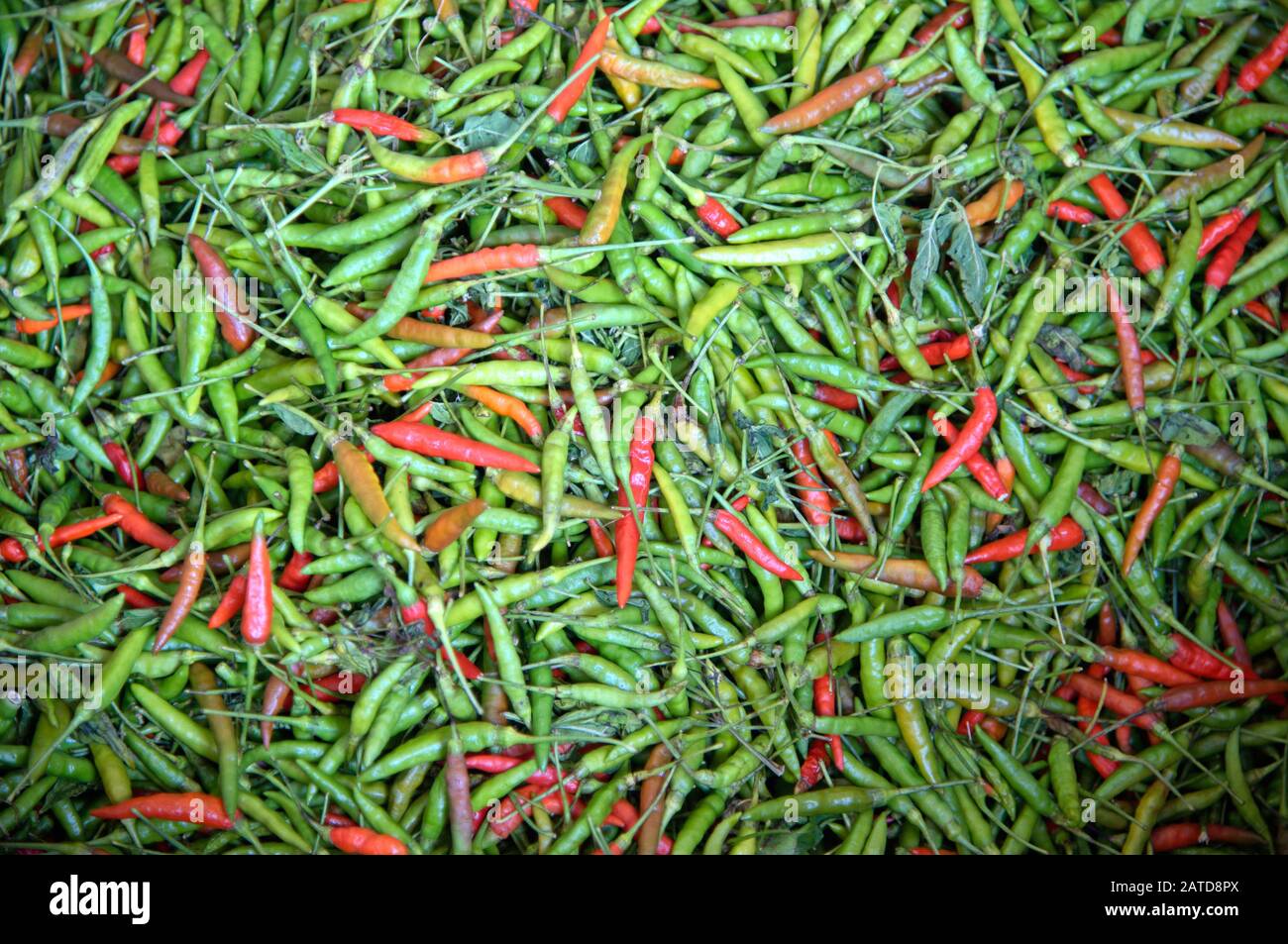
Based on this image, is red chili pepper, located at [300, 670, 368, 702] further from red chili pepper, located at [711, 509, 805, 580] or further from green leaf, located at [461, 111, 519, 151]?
green leaf, located at [461, 111, 519, 151]

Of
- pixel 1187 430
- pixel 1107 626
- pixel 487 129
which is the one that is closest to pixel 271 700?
pixel 487 129

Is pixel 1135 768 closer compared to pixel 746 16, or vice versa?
pixel 1135 768

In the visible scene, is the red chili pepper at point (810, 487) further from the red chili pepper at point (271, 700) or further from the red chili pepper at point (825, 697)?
the red chili pepper at point (271, 700)

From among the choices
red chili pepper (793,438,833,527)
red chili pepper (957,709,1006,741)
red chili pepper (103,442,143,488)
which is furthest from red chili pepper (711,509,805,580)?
red chili pepper (103,442,143,488)

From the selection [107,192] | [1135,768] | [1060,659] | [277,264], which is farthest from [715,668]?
[107,192]

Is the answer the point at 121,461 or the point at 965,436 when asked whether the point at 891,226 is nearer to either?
the point at 965,436

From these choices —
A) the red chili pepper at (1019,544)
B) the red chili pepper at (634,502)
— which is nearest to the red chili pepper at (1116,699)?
the red chili pepper at (1019,544)
